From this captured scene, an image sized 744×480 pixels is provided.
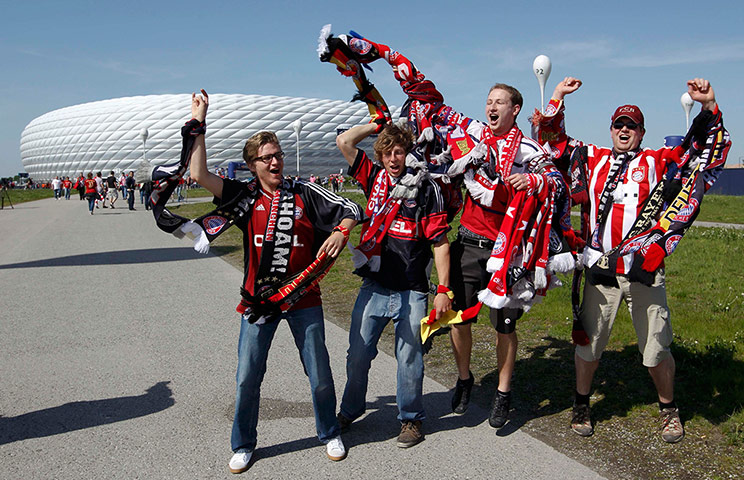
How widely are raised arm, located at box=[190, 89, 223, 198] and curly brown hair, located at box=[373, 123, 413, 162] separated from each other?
41.1 inches

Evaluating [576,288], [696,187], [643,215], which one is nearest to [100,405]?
[576,288]

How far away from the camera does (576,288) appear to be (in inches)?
174

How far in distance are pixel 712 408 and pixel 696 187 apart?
1677 millimetres

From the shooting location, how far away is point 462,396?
4.53 meters

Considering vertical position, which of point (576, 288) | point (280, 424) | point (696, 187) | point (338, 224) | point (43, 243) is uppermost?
point (696, 187)

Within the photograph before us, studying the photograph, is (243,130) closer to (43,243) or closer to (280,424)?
(43,243)

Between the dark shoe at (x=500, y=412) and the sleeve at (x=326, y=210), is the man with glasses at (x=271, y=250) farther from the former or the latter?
the dark shoe at (x=500, y=412)

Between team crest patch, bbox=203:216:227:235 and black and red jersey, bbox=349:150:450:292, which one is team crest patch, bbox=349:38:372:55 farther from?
team crest patch, bbox=203:216:227:235

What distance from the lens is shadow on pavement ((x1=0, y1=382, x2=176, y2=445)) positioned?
4125mm

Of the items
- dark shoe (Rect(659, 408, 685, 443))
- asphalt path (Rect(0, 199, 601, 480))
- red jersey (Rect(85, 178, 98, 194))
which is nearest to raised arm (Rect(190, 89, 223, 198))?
asphalt path (Rect(0, 199, 601, 480))

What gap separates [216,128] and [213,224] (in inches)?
3423

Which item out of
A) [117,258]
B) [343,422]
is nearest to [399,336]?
[343,422]

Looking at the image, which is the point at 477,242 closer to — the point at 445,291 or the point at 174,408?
the point at 445,291

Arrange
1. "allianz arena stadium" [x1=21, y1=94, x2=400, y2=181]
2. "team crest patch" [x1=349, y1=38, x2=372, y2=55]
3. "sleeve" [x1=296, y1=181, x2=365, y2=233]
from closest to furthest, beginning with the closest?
"sleeve" [x1=296, y1=181, x2=365, y2=233] → "team crest patch" [x1=349, y1=38, x2=372, y2=55] → "allianz arena stadium" [x1=21, y1=94, x2=400, y2=181]
